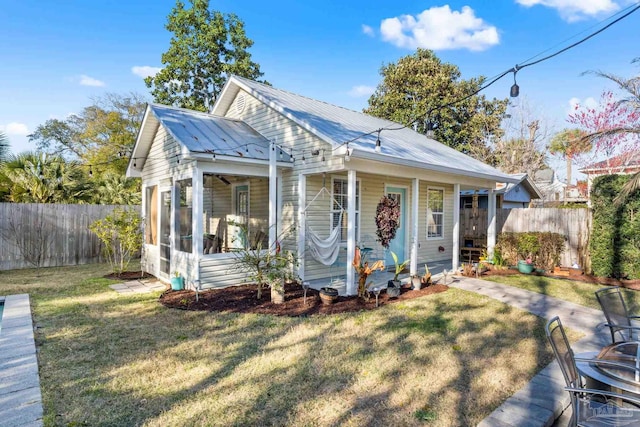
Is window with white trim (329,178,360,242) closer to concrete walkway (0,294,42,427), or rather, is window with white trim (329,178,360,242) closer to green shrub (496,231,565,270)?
green shrub (496,231,565,270)

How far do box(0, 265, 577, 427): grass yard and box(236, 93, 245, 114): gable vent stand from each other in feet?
17.7

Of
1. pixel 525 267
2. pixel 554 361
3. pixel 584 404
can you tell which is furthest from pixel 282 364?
pixel 525 267

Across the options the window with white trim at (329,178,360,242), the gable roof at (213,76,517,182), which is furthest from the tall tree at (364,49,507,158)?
the window with white trim at (329,178,360,242)

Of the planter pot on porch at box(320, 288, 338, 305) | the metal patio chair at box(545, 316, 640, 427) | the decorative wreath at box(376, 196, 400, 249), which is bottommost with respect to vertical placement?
the planter pot on porch at box(320, 288, 338, 305)

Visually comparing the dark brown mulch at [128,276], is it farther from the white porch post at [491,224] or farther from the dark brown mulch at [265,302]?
the white porch post at [491,224]

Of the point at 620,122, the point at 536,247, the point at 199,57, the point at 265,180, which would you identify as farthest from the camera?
the point at 199,57

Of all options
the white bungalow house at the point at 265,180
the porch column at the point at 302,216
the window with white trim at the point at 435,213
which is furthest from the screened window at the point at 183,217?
the window with white trim at the point at 435,213

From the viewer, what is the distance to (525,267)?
894 cm

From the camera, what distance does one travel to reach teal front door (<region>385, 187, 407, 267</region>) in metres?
9.34

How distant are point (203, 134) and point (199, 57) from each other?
13.9 metres

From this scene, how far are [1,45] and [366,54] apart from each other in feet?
43.5

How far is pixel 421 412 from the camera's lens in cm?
276

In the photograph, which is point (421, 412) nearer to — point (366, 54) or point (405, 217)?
point (405, 217)

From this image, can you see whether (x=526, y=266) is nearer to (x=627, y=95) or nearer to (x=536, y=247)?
(x=536, y=247)
